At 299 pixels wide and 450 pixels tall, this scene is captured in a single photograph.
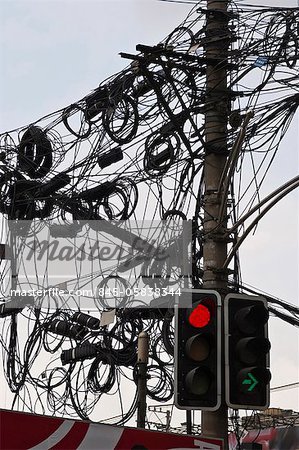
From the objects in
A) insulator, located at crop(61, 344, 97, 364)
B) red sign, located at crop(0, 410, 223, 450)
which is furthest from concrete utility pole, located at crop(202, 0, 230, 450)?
insulator, located at crop(61, 344, 97, 364)

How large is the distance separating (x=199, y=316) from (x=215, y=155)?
2.36 metres

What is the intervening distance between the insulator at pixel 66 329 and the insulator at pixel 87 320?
20cm

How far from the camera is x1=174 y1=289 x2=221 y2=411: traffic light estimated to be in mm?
6840

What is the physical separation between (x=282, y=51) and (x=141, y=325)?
5194 millimetres

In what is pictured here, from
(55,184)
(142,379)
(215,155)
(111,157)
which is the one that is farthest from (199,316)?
(55,184)

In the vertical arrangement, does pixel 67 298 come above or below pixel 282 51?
below

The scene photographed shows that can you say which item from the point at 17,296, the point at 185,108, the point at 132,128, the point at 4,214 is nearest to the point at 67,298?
the point at 17,296

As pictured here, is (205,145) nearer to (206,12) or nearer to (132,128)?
(206,12)

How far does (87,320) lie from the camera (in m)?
14.6

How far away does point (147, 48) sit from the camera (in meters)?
9.09

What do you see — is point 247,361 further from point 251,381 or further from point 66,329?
point 66,329

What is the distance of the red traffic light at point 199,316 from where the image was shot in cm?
698

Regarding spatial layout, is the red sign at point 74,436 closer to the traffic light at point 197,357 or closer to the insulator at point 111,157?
the traffic light at point 197,357

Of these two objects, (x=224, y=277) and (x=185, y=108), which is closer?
(x=224, y=277)
